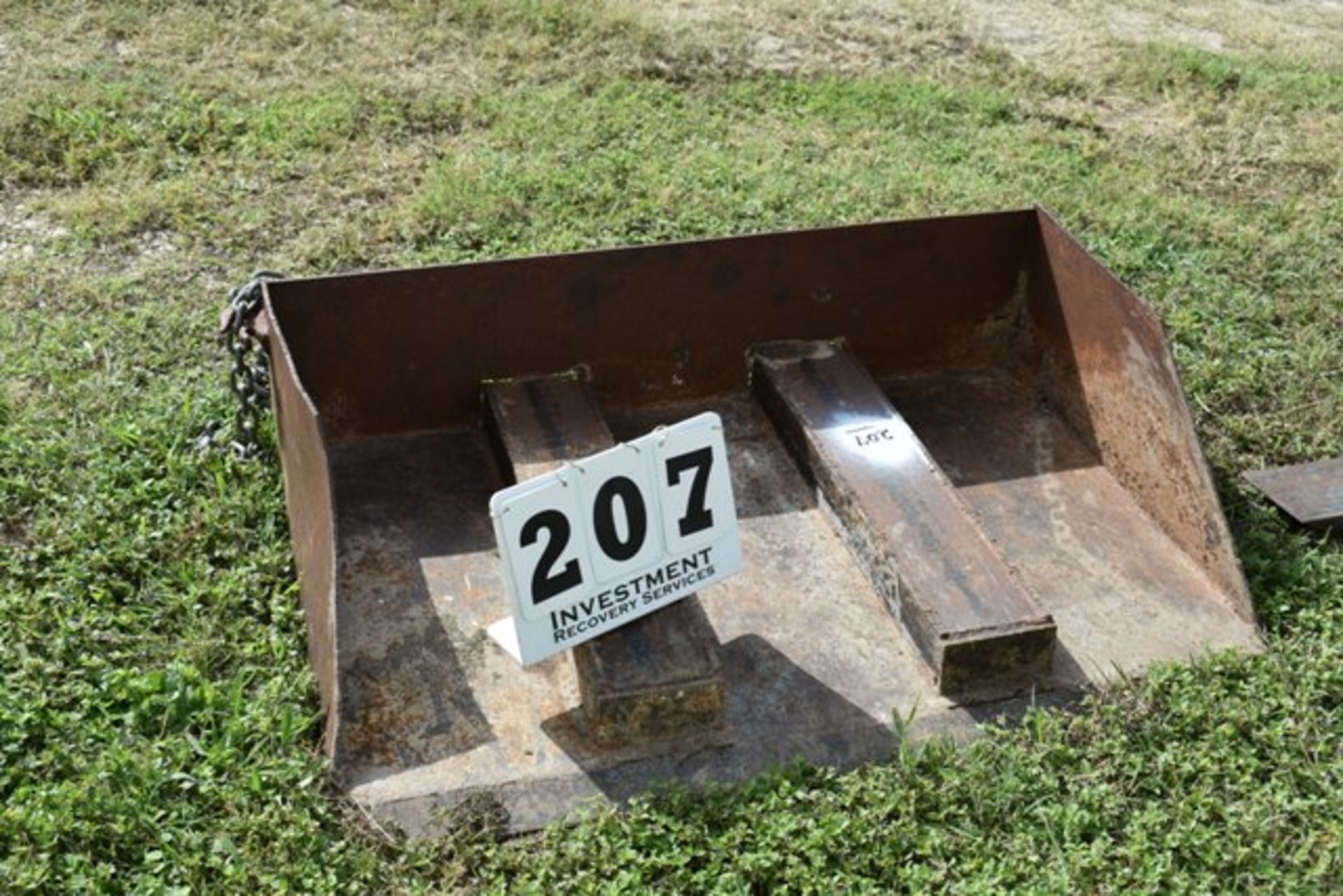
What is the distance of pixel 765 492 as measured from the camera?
157 inches

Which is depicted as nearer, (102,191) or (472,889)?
(472,889)

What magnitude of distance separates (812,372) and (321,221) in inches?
81.6

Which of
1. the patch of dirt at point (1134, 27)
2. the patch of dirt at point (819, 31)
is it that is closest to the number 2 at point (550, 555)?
the patch of dirt at point (819, 31)

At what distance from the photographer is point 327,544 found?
3096 mm

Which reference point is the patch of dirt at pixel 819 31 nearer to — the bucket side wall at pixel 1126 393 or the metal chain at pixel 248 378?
the bucket side wall at pixel 1126 393

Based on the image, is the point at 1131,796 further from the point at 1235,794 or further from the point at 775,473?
the point at 775,473

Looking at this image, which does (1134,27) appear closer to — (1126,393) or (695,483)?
(1126,393)

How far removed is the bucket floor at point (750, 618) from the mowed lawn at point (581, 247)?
0.11 metres

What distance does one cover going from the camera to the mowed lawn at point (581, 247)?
9.67ft

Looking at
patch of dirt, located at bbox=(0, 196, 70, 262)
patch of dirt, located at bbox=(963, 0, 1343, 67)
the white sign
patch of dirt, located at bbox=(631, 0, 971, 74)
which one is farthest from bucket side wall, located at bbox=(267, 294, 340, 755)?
patch of dirt, located at bbox=(963, 0, 1343, 67)

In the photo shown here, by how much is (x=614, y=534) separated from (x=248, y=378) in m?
1.38

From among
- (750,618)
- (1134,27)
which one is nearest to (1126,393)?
(750,618)

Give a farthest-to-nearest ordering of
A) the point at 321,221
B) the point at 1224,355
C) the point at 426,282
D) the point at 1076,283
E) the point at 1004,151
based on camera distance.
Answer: the point at 1004,151 < the point at 321,221 < the point at 1224,355 < the point at 1076,283 < the point at 426,282

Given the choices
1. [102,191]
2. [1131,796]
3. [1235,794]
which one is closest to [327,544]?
[1131,796]
